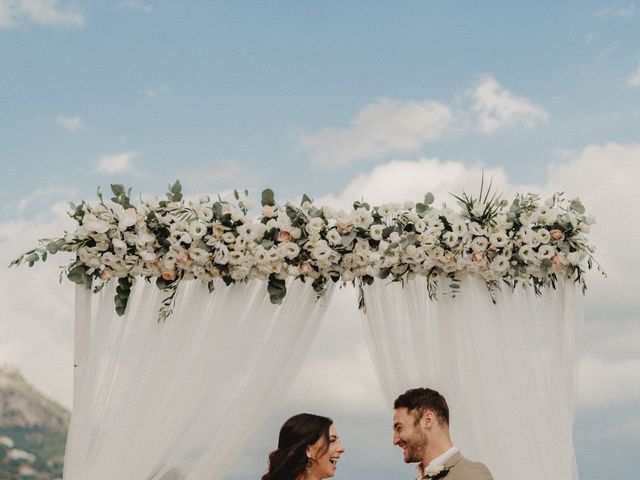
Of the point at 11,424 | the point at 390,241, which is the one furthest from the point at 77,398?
the point at 390,241

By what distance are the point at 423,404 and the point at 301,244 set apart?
3.82 ft

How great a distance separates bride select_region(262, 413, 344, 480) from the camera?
158 inches

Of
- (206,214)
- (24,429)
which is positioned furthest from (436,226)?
(24,429)

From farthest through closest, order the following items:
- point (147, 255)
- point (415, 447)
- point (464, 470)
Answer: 1. point (147, 255)
2. point (415, 447)
3. point (464, 470)

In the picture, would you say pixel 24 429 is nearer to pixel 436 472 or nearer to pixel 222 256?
pixel 222 256

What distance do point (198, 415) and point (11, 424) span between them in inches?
42.6

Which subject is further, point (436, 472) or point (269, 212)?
point (269, 212)

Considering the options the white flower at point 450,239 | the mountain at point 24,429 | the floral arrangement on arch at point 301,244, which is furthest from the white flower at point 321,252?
the mountain at point 24,429

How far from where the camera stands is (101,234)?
4598 millimetres

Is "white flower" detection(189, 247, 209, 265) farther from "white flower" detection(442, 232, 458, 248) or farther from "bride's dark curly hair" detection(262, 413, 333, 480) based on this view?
"white flower" detection(442, 232, 458, 248)

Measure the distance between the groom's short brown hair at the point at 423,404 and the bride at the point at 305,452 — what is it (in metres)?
0.38

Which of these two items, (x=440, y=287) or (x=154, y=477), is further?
(x=440, y=287)

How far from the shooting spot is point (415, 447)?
3.92 meters

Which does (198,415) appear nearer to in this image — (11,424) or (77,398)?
(77,398)
